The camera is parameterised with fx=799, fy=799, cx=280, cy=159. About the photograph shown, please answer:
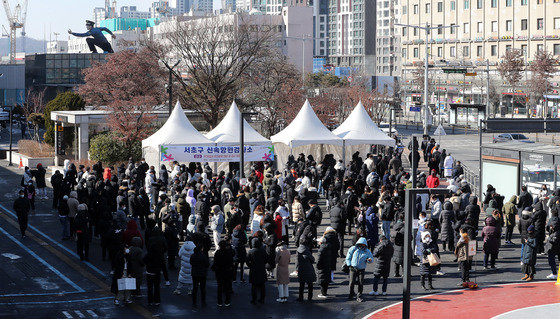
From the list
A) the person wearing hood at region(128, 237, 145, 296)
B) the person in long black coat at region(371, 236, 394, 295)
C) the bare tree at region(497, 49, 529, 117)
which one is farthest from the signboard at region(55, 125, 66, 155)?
the bare tree at region(497, 49, 529, 117)

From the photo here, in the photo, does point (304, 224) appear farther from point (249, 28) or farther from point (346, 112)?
point (346, 112)

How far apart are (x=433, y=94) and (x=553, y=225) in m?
80.3

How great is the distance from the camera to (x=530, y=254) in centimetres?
2042

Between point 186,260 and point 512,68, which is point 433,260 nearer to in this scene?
point 186,260

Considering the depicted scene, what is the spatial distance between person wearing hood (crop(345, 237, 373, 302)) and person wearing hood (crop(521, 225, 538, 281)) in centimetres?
466

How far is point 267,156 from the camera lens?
34750mm

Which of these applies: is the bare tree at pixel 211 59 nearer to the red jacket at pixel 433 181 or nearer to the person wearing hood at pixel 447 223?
the red jacket at pixel 433 181

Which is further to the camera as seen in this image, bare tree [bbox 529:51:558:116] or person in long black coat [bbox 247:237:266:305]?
bare tree [bbox 529:51:558:116]

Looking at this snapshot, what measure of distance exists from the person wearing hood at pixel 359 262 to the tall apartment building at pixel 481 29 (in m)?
75.3

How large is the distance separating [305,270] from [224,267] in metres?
1.85

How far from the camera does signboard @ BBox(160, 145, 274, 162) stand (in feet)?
109

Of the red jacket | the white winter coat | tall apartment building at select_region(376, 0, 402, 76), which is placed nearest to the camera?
the white winter coat

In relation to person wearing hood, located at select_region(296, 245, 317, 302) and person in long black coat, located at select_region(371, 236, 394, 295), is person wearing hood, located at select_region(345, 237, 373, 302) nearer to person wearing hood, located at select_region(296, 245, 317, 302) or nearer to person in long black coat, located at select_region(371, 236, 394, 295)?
person in long black coat, located at select_region(371, 236, 394, 295)

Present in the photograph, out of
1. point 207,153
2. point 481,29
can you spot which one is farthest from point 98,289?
point 481,29
